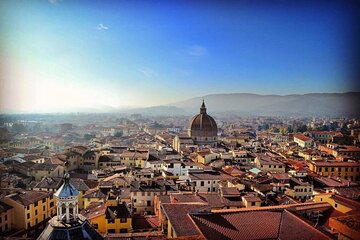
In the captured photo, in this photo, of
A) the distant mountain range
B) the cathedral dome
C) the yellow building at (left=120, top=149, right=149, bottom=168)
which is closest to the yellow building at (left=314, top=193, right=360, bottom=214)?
the distant mountain range

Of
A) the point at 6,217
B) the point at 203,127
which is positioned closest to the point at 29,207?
the point at 6,217

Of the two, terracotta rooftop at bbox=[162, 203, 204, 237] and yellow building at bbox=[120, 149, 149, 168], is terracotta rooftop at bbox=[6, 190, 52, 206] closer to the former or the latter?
terracotta rooftop at bbox=[162, 203, 204, 237]

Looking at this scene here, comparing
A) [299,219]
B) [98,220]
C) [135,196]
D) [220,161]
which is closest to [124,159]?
[220,161]

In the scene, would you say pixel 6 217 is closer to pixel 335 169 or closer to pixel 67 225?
pixel 67 225

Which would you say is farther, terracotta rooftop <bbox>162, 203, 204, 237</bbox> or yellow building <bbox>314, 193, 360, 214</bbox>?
yellow building <bbox>314, 193, 360, 214</bbox>

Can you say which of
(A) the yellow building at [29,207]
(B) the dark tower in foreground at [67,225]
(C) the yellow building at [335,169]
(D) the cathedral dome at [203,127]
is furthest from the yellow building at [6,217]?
(D) the cathedral dome at [203,127]

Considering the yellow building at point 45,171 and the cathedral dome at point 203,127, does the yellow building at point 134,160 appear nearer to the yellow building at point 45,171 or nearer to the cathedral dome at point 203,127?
the yellow building at point 45,171

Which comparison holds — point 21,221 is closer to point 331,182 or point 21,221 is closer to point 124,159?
point 124,159
